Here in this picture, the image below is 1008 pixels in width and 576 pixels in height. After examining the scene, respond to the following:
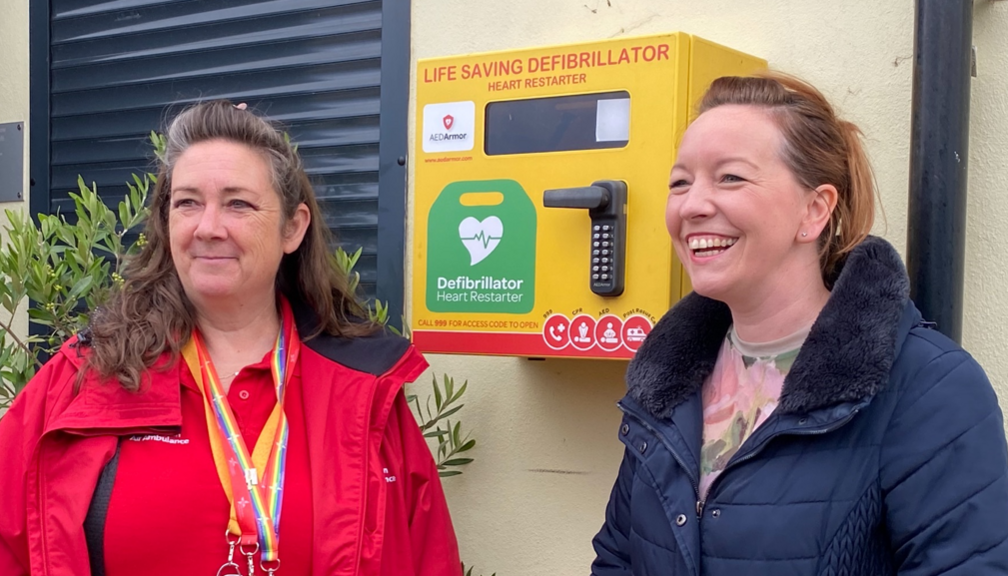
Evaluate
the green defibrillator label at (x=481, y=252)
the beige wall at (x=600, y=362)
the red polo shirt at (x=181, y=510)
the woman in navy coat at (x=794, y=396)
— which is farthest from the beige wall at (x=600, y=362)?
the red polo shirt at (x=181, y=510)

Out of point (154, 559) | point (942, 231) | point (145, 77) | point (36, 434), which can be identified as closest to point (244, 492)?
point (154, 559)

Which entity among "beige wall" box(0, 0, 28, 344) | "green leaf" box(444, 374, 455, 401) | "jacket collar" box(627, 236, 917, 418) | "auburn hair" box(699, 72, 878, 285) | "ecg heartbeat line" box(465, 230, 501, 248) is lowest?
"green leaf" box(444, 374, 455, 401)

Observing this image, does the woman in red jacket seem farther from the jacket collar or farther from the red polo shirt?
the jacket collar

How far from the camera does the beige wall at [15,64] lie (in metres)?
4.25

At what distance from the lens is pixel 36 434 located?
7.18 ft

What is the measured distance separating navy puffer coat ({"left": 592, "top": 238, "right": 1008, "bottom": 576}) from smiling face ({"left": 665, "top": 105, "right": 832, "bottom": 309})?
0.10 metres

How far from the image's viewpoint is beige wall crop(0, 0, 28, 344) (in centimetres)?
425

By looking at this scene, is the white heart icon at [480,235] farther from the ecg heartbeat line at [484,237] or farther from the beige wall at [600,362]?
the beige wall at [600,362]

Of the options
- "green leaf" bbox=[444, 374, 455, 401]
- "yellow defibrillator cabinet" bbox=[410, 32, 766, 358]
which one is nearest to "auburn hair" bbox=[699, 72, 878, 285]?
"yellow defibrillator cabinet" bbox=[410, 32, 766, 358]

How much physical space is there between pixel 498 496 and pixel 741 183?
1687 millimetres

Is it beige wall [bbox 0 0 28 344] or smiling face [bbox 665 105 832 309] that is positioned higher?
beige wall [bbox 0 0 28 344]

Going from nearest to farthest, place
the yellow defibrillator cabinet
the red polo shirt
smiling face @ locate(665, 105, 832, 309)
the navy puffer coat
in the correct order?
Result: the navy puffer coat, smiling face @ locate(665, 105, 832, 309), the red polo shirt, the yellow defibrillator cabinet

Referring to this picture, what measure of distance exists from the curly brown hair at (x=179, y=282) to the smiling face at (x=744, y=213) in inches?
39.5

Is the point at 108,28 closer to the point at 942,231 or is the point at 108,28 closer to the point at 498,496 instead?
the point at 498,496
